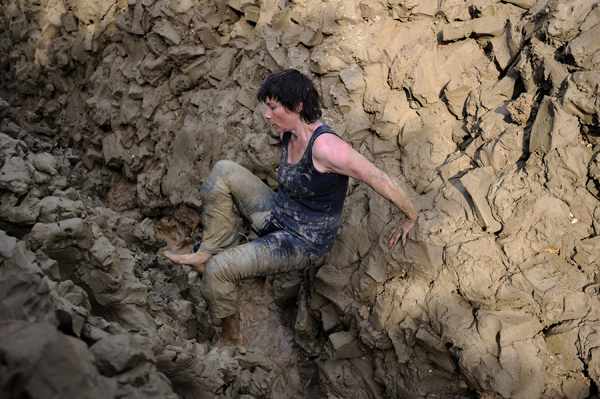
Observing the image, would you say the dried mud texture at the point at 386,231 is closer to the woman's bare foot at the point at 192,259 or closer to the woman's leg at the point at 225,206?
the woman's bare foot at the point at 192,259

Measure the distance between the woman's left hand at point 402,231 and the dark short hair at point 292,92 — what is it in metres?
0.82

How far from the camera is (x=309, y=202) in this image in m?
2.46

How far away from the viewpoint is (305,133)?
7.76 ft

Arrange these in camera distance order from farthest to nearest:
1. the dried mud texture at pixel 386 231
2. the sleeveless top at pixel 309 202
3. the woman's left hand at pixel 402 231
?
the woman's left hand at pixel 402 231
the sleeveless top at pixel 309 202
the dried mud texture at pixel 386 231

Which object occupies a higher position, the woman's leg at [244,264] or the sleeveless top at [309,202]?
the sleeveless top at [309,202]

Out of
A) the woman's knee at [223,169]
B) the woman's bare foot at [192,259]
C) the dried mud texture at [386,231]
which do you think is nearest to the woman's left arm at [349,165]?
the dried mud texture at [386,231]

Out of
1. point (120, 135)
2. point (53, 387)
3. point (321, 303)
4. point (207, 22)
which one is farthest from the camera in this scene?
point (120, 135)

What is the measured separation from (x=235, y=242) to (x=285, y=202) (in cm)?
51

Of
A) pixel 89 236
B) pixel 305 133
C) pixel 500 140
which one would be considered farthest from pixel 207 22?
pixel 500 140

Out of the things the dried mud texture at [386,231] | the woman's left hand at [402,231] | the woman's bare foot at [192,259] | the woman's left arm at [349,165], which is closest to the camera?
the dried mud texture at [386,231]

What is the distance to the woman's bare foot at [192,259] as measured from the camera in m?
2.59

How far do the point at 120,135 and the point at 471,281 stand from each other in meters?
4.06

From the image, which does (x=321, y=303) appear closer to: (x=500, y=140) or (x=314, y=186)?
(x=314, y=186)

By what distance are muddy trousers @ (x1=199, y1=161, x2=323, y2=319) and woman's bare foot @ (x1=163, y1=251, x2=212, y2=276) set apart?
45 mm
